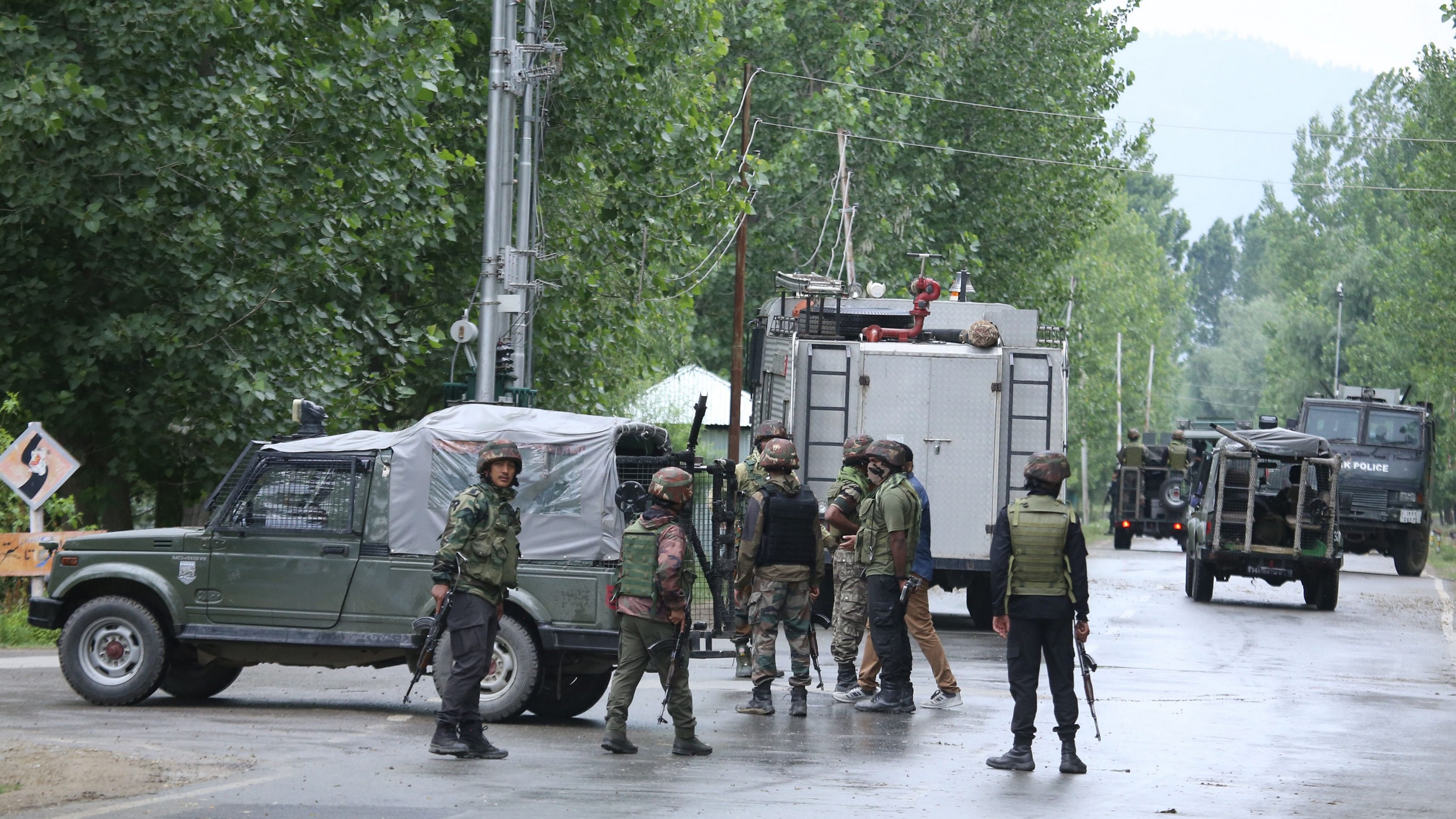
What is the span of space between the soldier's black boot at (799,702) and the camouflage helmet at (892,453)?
5.49ft

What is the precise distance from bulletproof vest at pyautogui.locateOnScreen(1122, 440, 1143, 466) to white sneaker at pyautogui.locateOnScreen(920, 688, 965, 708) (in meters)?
26.0

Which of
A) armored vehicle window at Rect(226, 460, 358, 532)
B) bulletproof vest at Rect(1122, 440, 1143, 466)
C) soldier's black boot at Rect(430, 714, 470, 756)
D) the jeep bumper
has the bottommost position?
soldier's black boot at Rect(430, 714, 470, 756)

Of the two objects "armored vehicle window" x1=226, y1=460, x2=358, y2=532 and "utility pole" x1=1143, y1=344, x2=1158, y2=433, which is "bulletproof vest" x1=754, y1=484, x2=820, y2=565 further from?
"utility pole" x1=1143, y1=344, x2=1158, y2=433

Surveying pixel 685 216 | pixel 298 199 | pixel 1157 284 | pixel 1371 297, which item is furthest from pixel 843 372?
→ pixel 1157 284

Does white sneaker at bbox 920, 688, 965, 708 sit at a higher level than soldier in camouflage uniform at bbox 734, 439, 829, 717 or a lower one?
lower

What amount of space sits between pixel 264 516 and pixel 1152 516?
101 ft

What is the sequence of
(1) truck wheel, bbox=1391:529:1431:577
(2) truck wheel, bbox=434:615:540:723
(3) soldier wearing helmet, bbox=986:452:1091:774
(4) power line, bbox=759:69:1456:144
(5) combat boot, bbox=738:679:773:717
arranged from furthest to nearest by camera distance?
(4) power line, bbox=759:69:1456:144, (1) truck wheel, bbox=1391:529:1431:577, (5) combat boot, bbox=738:679:773:717, (2) truck wheel, bbox=434:615:540:723, (3) soldier wearing helmet, bbox=986:452:1091:774

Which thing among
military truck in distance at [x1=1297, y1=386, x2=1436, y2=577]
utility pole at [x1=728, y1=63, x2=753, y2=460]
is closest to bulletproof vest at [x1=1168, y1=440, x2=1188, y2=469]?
military truck in distance at [x1=1297, y1=386, x2=1436, y2=577]

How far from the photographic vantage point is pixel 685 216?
95.9ft

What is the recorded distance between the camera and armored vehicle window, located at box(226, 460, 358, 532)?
40.0ft

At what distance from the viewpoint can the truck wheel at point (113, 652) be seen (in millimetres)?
12094

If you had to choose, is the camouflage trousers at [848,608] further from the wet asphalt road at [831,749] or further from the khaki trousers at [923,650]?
the wet asphalt road at [831,749]

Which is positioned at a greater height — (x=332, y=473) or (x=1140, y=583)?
(x=332, y=473)

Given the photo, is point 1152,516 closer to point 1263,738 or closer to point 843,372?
point 843,372
